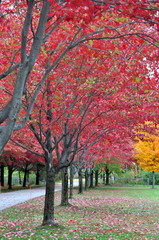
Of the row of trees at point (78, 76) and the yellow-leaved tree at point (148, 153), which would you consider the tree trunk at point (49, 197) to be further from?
the yellow-leaved tree at point (148, 153)

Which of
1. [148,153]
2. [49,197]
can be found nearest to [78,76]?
[49,197]

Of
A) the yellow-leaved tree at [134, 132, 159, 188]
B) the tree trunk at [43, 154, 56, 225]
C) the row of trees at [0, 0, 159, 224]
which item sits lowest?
the tree trunk at [43, 154, 56, 225]

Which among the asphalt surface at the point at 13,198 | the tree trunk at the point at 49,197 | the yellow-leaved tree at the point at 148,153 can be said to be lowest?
the asphalt surface at the point at 13,198

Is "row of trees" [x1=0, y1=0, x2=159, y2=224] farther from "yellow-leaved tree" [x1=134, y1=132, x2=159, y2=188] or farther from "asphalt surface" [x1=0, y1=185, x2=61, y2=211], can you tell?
"yellow-leaved tree" [x1=134, y1=132, x2=159, y2=188]

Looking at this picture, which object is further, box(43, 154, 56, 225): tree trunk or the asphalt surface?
the asphalt surface

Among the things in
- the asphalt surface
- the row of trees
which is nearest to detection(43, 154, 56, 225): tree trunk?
the row of trees

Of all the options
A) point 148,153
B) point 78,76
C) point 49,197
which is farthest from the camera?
point 148,153

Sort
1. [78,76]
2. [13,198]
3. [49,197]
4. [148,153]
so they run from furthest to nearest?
[148,153] → [13,198] → [49,197] → [78,76]

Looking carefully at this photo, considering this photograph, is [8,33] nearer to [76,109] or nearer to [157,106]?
[76,109]

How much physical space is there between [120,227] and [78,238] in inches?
108

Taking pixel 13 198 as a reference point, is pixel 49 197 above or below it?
above

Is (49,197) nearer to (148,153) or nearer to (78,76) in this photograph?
(78,76)

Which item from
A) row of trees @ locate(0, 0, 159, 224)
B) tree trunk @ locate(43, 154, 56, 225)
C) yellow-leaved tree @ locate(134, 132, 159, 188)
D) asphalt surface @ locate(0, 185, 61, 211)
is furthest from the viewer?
yellow-leaved tree @ locate(134, 132, 159, 188)

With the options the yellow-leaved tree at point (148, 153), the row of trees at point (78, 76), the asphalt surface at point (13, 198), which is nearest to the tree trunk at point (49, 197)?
the row of trees at point (78, 76)
